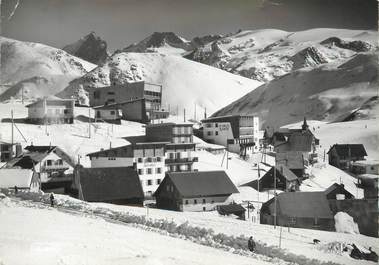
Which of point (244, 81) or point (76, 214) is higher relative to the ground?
point (244, 81)

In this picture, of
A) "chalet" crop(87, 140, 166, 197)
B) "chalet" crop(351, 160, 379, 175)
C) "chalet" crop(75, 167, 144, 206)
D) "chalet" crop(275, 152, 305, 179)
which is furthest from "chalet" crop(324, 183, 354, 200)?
"chalet" crop(351, 160, 379, 175)

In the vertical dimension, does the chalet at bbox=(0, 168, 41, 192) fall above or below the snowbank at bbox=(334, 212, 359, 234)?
above

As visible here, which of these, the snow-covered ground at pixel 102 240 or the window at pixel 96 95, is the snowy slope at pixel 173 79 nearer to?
the window at pixel 96 95

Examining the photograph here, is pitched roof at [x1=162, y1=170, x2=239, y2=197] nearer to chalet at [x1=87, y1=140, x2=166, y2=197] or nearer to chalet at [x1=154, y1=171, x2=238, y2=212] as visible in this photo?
Answer: chalet at [x1=154, y1=171, x2=238, y2=212]

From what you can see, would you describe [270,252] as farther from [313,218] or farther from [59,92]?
[59,92]

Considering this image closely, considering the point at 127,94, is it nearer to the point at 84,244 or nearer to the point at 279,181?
the point at 279,181

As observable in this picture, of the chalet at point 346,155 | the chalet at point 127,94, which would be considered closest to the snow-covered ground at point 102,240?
the chalet at point 346,155

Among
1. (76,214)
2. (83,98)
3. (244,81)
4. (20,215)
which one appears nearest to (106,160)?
(76,214)

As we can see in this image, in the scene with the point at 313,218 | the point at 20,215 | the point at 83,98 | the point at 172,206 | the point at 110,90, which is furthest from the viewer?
the point at 83,98
